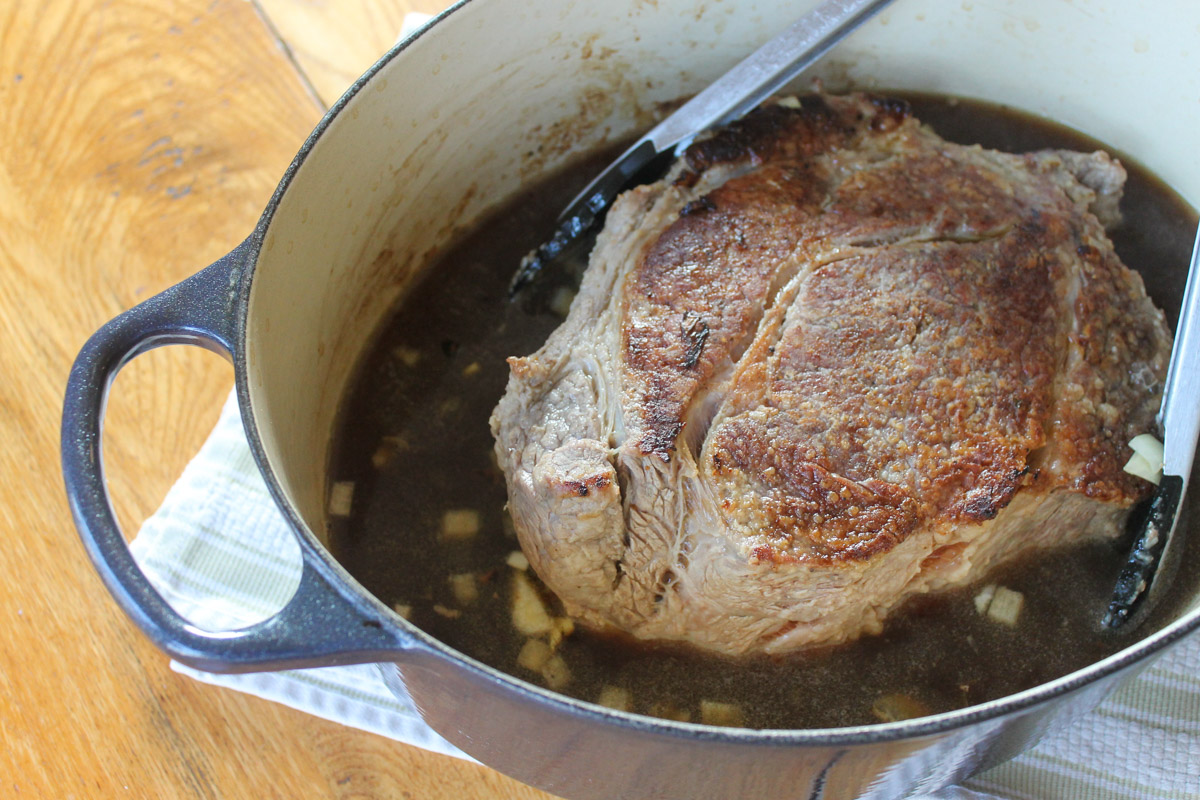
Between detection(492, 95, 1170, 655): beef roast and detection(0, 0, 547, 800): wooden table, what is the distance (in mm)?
408

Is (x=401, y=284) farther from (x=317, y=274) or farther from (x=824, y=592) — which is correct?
(x=824, y=592)

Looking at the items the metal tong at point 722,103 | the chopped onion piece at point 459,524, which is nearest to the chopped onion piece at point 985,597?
the chopped onion piece at point 459,524

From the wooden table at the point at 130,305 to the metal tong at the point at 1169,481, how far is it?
83 centimetres

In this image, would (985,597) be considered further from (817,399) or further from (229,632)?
(229,632)

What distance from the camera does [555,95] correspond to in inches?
67.2

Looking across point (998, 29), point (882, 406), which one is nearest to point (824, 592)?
point (882, 406)

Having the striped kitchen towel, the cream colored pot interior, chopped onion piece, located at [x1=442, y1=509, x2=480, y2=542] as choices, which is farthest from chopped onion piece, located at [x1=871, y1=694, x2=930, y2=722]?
the cream colored pot interior

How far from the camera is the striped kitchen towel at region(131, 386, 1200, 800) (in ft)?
4.18

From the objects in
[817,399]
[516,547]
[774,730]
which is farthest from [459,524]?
[774,730]

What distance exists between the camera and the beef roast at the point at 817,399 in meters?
1.22

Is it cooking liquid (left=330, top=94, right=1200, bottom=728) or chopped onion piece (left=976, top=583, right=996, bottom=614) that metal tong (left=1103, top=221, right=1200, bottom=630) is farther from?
chopped onion piece (left=976, top=583, right=996, bottom=614)

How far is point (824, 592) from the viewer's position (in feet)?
4.06

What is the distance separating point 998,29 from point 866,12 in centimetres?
25

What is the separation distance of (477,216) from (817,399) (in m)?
0.74
